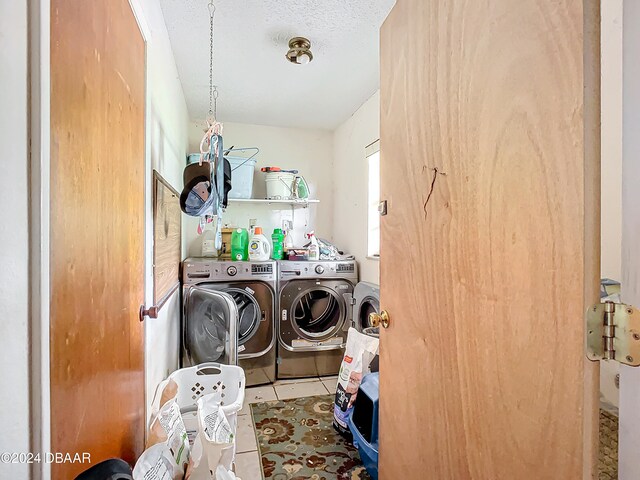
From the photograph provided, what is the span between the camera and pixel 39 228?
55 centimetres

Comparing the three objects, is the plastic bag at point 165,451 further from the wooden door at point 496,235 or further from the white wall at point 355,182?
the white wall at point 355,182

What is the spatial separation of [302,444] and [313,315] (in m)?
1.20

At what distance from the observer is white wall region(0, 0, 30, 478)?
476mm

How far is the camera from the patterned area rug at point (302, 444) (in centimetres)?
171

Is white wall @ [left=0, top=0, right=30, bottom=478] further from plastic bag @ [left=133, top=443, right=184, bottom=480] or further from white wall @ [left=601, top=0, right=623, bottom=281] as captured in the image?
white wall @ [left=601, top=0, right=623, bottom=281]

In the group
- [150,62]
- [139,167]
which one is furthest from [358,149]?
[139,167]

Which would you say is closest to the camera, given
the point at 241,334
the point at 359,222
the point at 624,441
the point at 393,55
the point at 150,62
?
the point at 624,441

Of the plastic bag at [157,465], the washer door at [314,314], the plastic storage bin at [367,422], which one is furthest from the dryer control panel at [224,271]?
the plastic bag at [157,465]

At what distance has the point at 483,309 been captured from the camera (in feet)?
2.41

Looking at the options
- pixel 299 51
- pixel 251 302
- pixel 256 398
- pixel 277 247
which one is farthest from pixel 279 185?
pixel 256 398

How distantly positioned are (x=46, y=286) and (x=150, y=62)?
1293mm

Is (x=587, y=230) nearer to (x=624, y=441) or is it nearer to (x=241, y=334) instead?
(x=624, y=441)

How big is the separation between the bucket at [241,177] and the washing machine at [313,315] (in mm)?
865

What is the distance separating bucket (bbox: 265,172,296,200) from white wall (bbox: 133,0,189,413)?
0.99 m
